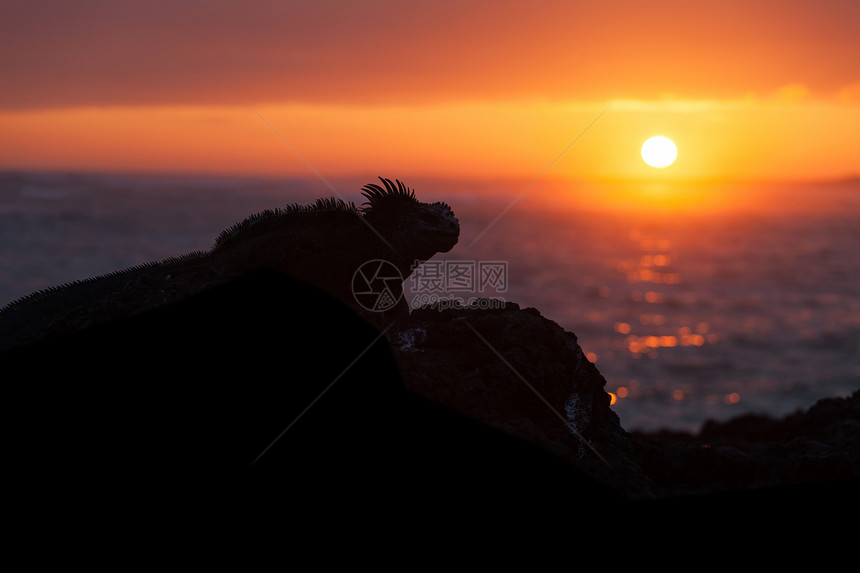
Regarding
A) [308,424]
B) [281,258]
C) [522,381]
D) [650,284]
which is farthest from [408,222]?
[650,284]

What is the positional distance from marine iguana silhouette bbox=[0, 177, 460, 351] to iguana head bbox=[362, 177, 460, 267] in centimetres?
1

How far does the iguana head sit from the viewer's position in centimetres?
743

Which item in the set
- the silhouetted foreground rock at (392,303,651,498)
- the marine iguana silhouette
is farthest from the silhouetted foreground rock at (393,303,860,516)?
the marine iguana silhouette

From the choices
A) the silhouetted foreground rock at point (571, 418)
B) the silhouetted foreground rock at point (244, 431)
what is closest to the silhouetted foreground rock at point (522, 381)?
the silhouetted foreground rock at point (571, 418)

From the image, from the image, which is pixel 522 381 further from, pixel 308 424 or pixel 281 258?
pixel 281 258

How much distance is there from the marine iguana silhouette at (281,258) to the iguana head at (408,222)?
0.04 feet

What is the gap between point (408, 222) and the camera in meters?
7.52

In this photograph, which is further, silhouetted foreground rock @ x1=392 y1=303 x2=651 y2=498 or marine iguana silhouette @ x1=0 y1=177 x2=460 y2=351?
marine iguana silhouette @ x1=0 y1=177 x2=460 y2=351

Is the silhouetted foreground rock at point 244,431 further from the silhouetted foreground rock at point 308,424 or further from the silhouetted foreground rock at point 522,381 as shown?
the silhouetted foreground rock at point 522,381

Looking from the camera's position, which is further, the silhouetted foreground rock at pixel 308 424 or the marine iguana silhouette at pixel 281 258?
the marine iguana silhouette at pixel 281 258

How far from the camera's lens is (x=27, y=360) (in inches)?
231

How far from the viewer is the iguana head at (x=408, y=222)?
7430 mm

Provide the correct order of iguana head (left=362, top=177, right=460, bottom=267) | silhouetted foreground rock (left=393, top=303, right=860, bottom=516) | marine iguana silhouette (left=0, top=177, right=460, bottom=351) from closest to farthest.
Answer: silhouetted foreground rock (left=393, top=303, right=860, bottom=516)
marine iguana silhouette (left=0, top=177, right=460, bottom=351)
iguana head (left=362, top=177, right=460, bottom=267)

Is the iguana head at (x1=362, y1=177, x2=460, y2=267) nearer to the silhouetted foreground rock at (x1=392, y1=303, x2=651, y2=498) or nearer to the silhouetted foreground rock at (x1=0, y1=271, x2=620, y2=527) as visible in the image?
the silhouetted foreground rock at (x1=392, y1=303, x2=651, y2=498)
